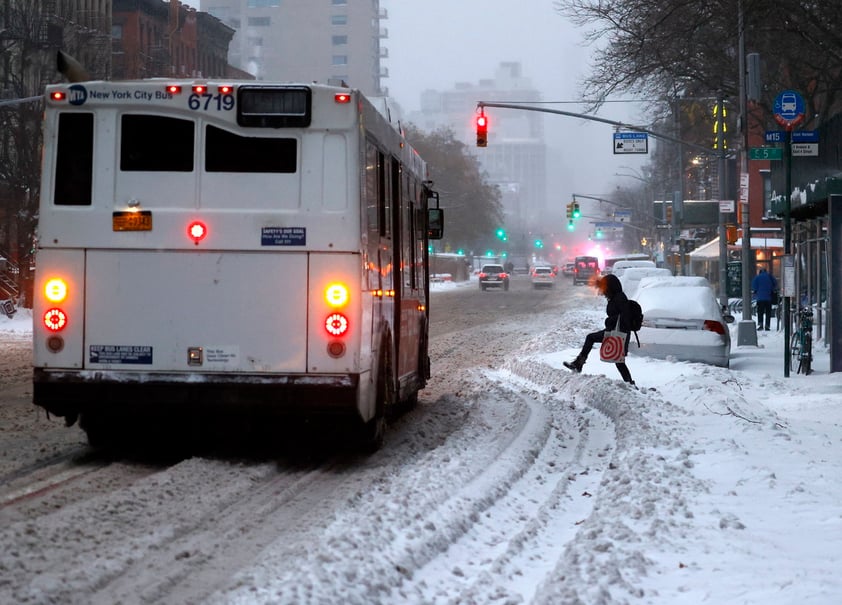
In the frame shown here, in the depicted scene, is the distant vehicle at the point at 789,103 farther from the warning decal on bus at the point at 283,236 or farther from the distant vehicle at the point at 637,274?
the distant vehicle at the point at 637,274

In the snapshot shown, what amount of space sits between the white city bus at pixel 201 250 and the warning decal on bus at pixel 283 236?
0.01 metres

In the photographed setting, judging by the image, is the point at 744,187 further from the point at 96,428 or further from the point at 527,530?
the point at 527,530

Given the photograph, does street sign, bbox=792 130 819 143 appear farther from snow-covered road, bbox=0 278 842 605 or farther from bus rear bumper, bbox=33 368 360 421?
bus rear bumper, bbox=33 368 360 421

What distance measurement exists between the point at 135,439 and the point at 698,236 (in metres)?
80.5

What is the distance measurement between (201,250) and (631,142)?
27.2m

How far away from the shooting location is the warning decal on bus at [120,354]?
33.6 feet

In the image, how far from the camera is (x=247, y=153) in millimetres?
10375

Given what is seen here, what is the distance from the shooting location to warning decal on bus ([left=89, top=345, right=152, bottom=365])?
10242 millimetres

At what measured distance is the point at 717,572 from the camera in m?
6.69

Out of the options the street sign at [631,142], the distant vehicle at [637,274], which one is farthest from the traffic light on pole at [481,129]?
the distant vehicle at [637,274]

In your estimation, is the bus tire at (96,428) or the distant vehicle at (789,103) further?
the distant vehicle at (789,103)

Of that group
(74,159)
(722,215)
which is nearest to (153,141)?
(74,159)

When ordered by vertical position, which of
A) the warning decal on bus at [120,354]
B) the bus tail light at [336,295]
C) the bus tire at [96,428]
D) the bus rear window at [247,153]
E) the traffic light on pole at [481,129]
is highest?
the traffic light on pole at [481,129]

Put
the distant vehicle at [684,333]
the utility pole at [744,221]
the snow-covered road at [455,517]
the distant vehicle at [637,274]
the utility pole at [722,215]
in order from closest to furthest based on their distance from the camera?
the snow-covered road at [455,517] < the distant vehicle at [684,333] < the utility pole at [744,221] < the utility pole at [722,215] < the distant vehicle at [637,274]
